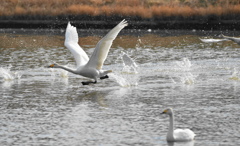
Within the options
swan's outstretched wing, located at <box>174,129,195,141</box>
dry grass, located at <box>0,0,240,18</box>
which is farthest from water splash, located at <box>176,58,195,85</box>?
dry grass, located at <box>0,0,240,18</box>

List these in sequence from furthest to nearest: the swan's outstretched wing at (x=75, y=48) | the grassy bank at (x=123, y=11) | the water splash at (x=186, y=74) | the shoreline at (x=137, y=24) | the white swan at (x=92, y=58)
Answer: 1. the grassy bank at (x=123, y=11)
2. the shoreline at (x=137, y=24)
3. the water splash at (x=186, y=74)
4. the swan's outstretched wing at (x=75, y=48)
5. the white swan at (x=92, y=58)

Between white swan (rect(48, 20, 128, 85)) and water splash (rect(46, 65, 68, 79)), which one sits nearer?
white swan (rect(48, 20, 128, 85))

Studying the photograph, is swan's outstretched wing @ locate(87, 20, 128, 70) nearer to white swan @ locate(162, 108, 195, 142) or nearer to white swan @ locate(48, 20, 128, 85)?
white swan @ locate(48, 20, 128, 85)

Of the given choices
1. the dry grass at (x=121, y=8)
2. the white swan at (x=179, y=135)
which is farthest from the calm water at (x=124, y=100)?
the dry grass at (x=121, y=8)

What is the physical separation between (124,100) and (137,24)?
29173mm

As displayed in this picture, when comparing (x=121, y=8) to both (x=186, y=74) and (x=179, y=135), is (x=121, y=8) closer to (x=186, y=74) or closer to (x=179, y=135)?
(x=186, y=74)

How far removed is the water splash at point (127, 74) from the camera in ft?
62.9

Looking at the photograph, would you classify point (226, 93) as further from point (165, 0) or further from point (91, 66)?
point (165, 0)

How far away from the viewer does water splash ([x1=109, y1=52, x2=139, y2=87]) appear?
62.9ft

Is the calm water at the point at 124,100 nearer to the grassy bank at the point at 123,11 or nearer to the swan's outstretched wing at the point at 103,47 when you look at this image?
the swan's outstretched wing at the point at 103,47

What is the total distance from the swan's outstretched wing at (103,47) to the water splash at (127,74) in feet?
9.47

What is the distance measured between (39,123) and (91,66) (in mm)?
3196

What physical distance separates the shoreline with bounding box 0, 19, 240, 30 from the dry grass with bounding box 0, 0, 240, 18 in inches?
21.8

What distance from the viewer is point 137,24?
4512 cm
